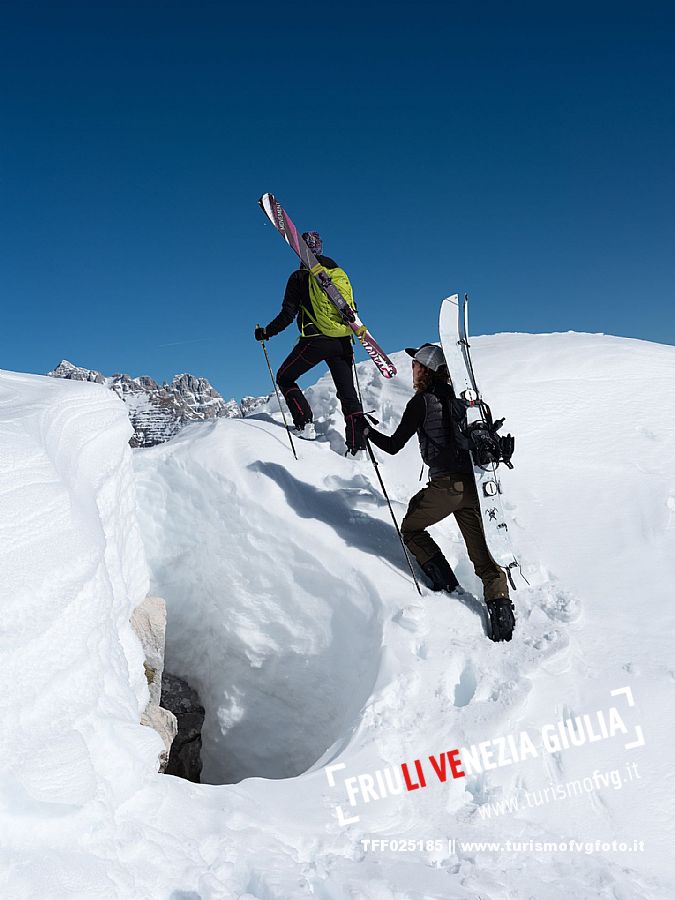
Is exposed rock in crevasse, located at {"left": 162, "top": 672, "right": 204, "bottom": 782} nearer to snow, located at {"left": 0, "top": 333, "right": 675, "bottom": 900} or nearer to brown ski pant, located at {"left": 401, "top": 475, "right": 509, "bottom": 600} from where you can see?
snow, located at {"left": 0, "top": 333, "right": 675, "bottom": 900}

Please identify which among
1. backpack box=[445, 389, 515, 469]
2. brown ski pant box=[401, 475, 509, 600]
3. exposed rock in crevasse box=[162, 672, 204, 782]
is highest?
backpack box=[445, 389, 515, 469]

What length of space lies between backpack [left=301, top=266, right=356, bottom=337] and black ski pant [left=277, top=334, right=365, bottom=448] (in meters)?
0.15

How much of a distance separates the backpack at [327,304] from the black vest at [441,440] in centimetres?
227

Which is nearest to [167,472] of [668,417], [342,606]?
[342,606]

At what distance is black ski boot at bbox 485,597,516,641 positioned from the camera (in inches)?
Answer: 224

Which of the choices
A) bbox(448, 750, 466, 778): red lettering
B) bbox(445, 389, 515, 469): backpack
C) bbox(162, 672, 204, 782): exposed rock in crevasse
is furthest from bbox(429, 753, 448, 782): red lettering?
bbox(162, 672, 204, 782): exposed rock in crevasse

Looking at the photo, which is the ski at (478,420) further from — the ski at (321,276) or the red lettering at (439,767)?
the red lettering at (439,767)

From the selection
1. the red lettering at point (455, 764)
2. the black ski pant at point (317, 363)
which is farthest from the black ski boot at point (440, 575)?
the black ski pant at point (317, 363)

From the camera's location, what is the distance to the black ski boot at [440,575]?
21.1 ft

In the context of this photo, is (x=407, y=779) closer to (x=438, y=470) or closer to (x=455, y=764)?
(x=455, y=764)

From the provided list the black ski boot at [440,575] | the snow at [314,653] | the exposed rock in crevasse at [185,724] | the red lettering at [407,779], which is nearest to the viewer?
the snow at [314,653]

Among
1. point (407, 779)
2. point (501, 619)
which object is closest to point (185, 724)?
point (407, 779)

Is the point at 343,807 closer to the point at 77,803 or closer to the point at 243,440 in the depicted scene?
the point at 77,803

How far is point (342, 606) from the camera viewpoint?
638 centimetres
